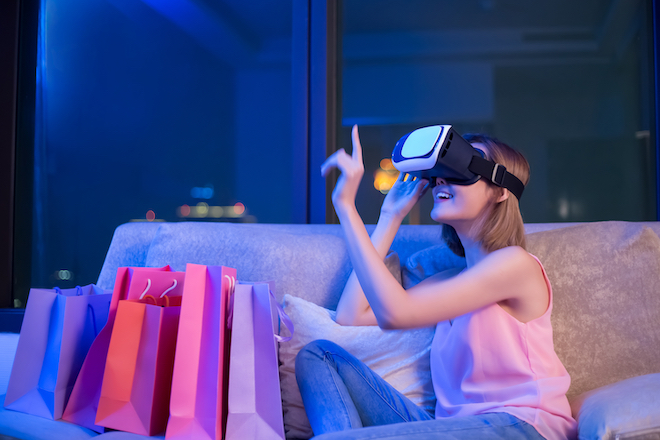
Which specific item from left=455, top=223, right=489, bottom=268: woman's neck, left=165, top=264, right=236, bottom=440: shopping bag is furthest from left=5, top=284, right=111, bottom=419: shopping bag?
left=455, top=223, right=489, bottom=268: woman's neck

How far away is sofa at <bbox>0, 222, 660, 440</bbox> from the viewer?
3.66 ft

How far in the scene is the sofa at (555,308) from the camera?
3.66 feet

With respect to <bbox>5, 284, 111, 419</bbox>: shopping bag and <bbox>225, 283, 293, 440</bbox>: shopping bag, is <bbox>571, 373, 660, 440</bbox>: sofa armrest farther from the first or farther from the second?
<bbox>5, 284, 111, 419</bbox>: shopping bag

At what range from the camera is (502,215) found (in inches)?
41.7

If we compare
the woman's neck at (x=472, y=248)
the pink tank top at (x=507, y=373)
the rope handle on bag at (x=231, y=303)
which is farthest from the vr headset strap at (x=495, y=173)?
the rope handle on bag at (x=231, y=303)

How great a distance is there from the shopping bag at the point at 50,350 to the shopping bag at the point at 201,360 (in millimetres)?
320

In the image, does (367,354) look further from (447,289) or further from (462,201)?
(462,201)

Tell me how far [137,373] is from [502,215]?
914mm

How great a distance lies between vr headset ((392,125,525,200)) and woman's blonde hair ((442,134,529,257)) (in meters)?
0.03

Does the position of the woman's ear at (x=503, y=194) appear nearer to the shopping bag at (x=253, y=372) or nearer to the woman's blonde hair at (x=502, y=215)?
the woman's blonde hair at (x=502, y=215)

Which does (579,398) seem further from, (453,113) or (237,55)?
(237,55)

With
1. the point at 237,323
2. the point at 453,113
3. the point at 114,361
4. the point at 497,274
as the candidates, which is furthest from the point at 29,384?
the point at 453,113

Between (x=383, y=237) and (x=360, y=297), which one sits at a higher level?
(x=383, y=237)

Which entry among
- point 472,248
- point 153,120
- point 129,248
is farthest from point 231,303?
point 153,120
